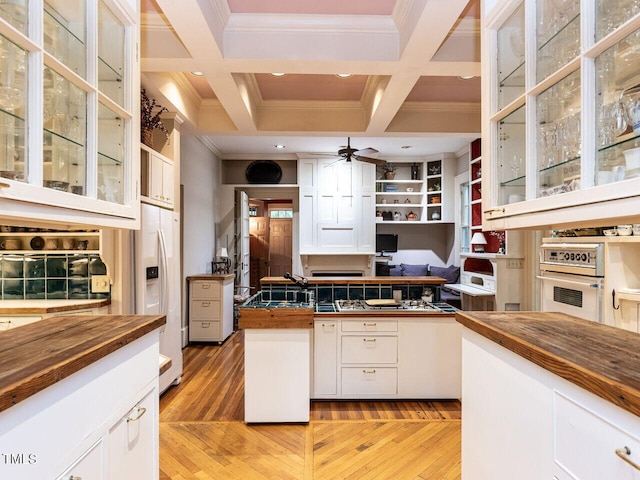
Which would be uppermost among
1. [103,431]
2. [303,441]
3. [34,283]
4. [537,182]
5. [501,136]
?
[501,136]

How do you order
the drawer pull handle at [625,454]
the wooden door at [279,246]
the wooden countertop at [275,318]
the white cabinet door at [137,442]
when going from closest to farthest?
the drawer pull handle at [625,454] < the white cabinet door at [137,442] < the wooden countertop at [275,318] < the wooden door at [279,246]

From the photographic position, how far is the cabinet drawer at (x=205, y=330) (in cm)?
457

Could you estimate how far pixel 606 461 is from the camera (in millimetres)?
771

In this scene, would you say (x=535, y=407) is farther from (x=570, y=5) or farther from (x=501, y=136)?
(x=570, y=5)

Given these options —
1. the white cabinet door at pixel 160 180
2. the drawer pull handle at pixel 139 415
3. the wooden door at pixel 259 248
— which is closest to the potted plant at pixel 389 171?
the wooden door at pixel 259 248

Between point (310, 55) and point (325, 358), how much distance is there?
2.29 meters

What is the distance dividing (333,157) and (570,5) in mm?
5066

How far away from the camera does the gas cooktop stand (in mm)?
2975

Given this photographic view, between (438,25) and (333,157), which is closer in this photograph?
(438,25)

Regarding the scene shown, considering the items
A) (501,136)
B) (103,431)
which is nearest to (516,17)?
(501,136)

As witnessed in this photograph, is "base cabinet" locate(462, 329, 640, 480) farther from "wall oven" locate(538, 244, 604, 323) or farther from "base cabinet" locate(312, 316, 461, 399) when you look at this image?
"wall oven" locate(538, 244, 604, 323)

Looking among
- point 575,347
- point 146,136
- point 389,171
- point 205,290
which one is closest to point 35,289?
point 146,136

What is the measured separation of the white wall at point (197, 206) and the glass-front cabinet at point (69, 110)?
9.41 ft

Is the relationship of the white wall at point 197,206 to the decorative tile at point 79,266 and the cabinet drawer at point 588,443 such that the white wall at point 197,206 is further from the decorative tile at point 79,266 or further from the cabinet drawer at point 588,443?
the cabinet drawer at point 588,443
